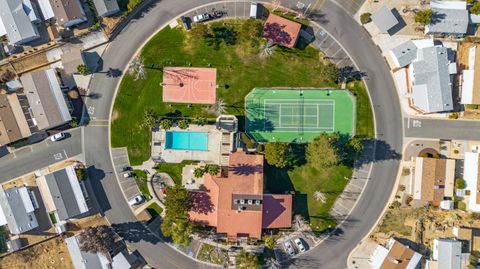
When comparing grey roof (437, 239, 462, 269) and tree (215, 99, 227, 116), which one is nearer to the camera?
grey roof (437, 239, 462, 269)

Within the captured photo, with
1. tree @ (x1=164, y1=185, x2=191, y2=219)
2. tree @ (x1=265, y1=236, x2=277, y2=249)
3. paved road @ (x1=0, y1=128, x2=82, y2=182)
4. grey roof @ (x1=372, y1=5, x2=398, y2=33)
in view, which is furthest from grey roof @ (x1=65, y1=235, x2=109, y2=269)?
grey roof @ (x1=372, y1=5, x2=398, y2=33)

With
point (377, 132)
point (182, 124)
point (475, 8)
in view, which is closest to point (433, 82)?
point (377, 132)


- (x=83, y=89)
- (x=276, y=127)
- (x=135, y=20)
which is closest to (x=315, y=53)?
(x=276, y=127)

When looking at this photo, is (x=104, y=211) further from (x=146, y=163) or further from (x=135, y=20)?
(x=135, y=20)

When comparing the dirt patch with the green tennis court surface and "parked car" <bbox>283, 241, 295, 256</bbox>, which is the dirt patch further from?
the green tennis court surface

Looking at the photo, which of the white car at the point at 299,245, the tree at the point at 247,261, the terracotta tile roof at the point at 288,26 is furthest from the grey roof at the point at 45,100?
the white car at the point at 299,245

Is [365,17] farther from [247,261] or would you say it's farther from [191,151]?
[247,261]

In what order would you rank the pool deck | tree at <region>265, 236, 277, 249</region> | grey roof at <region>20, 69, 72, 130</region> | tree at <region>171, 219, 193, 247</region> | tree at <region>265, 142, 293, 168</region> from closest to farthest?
tree at <region>265, 142, 293, 168</region> → tree at <region>171, 219, 193, 247</region> → tree at <region>265, 236, 277, 249</region> → grey roof at <region>20, 69, 72, 130</region> → the pool deck

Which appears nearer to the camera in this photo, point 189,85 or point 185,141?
point 189,85
